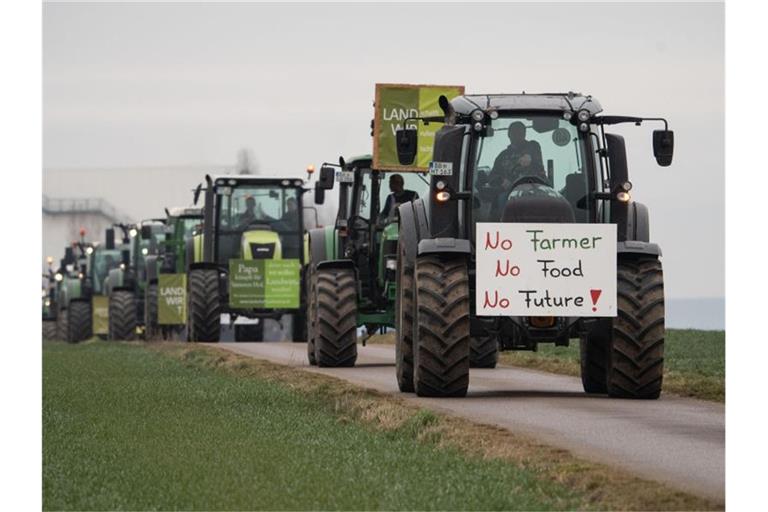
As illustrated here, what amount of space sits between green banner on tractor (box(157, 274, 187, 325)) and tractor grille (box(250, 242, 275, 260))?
457 cm

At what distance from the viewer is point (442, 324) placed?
1698 cm

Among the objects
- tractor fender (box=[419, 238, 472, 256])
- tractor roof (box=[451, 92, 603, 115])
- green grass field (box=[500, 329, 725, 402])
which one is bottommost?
green grass field (box=[500, 329, 725, 402])

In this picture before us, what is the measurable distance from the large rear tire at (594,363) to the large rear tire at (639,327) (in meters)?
0.47

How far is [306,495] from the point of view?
10.7m

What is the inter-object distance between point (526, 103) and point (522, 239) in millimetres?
1703

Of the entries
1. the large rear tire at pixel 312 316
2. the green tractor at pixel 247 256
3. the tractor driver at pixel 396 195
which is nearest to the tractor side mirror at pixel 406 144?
the tractor driver at pixel 396 195

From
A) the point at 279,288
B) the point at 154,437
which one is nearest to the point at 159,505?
the point at 154,437

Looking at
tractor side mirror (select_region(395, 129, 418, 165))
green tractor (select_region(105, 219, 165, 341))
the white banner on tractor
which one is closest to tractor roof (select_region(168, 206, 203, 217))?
green tractor (select_region(105, 219, 165, 341))

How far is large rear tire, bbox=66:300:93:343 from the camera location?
51281mm

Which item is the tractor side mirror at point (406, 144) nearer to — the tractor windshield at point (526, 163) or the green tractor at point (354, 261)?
the tractor windshield at point (526, 163)

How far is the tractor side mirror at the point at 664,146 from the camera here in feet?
57.8

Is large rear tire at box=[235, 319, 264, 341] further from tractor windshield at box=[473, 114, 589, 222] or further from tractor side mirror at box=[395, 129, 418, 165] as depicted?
tractor windshield at box=[473, 114, 589, 222]
